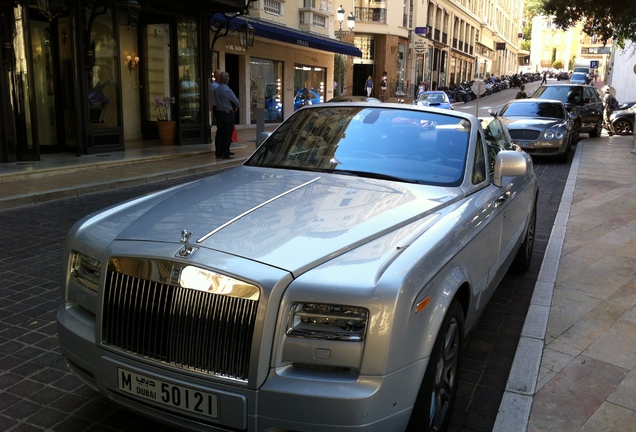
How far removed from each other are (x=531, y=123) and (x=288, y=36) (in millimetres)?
11311

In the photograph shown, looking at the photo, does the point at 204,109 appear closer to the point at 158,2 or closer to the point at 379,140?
the point at 158,2

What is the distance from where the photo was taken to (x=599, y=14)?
18.8m

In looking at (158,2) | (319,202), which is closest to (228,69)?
(158,2)

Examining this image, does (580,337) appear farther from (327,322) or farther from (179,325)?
(179,325)

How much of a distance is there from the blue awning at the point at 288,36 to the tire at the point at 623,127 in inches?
491

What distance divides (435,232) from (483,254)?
0.83m

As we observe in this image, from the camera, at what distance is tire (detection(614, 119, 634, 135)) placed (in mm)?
22609

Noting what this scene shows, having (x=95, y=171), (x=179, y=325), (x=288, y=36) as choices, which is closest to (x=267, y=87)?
(x=288, y=36)

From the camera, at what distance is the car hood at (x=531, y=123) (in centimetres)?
1476

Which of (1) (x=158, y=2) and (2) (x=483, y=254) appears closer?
(2) (x=483, y=254)

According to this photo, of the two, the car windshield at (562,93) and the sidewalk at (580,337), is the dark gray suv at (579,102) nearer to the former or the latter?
the car windshield at (562,93)

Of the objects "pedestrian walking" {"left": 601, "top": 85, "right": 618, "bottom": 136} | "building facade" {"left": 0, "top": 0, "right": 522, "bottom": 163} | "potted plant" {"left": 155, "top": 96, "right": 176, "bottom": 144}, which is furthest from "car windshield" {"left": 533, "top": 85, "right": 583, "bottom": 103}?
"potted plant" {"left": 155, "top": 96, "right": 176, "bottom": 144}

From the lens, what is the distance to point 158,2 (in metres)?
15.1

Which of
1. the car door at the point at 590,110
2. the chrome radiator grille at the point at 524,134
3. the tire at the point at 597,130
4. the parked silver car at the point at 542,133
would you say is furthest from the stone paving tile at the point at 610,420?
the tire at the point at 597,130
